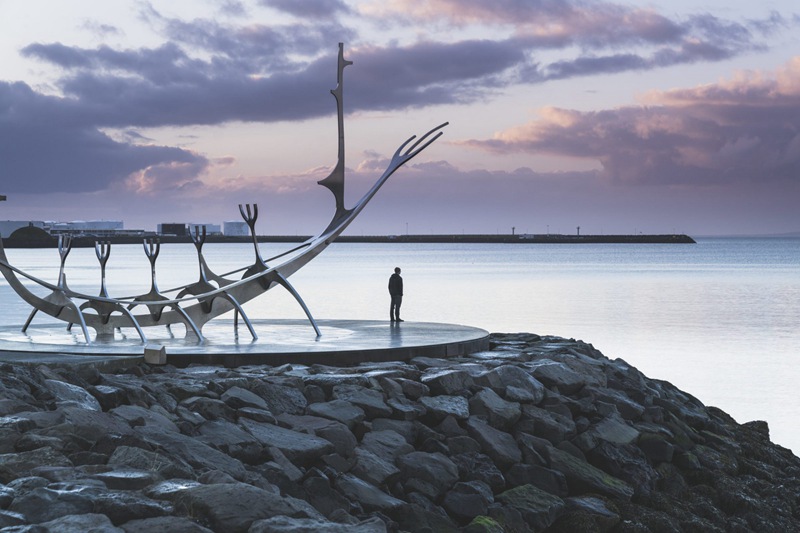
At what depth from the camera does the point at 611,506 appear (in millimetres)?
10688

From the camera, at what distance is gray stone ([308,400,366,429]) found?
34.2ft

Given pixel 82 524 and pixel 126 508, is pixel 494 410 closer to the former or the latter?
pixel 126 508

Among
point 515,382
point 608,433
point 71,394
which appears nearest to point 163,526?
point 71,394

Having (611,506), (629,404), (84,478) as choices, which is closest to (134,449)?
(84,478)

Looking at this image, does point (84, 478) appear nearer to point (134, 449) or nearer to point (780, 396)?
point (134, 449)

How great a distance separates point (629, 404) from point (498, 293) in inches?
1508

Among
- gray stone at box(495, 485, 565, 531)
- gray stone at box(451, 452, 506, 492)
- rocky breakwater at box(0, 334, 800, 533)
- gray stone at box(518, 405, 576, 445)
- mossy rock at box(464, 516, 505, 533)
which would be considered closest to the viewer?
rocky breakwater at box(0, 334, 800, 533)

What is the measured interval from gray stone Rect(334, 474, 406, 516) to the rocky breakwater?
0.05 ft

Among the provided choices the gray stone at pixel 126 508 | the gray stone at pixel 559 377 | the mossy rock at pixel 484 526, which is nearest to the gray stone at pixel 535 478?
the mossy rock at pixel 484 526

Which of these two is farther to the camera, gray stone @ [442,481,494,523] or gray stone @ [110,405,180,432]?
gray stone @ [442,481,494,523]

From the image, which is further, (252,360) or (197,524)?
(252,360)

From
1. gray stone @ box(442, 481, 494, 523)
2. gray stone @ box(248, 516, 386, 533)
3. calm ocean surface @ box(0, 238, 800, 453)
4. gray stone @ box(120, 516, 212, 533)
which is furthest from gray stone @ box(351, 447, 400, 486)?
calm ocean surface @ box(0, 238, 800, 453)

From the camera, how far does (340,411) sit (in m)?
10.6

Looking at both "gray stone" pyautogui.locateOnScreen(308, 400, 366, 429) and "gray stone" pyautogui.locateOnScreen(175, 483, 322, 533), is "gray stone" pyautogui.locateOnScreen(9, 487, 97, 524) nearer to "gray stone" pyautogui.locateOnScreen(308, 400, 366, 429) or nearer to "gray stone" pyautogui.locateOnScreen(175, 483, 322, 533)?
"gray stone" pyautogui.locateOnScreen(175, 483, 322, 533)
